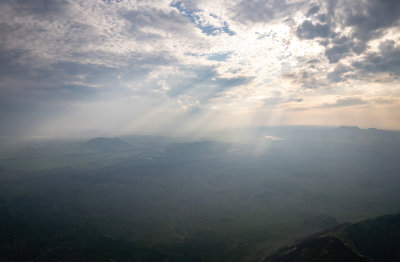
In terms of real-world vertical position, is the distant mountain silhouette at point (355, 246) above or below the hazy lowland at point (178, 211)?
above

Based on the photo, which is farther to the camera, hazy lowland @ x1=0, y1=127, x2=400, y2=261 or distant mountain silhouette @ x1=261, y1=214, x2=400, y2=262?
hazy lowland @ x1=0, y1=127, x2=400, y2=261

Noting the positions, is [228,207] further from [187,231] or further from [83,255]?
[83,255]

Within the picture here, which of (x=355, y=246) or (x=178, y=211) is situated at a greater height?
(x=355, y=246)

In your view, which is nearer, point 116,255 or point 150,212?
point 116,255

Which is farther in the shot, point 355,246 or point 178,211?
point 178,211

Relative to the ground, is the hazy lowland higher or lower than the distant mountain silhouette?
lower

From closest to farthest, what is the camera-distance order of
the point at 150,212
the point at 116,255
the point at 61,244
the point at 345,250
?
the point at 345,250 → the point at 116,255 → the point at 61,244 → the point at 150,212

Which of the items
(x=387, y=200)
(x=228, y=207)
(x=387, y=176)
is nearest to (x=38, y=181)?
(x=228, y=207)

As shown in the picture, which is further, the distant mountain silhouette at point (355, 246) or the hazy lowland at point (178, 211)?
the hazy lowland at point (178, 211)
